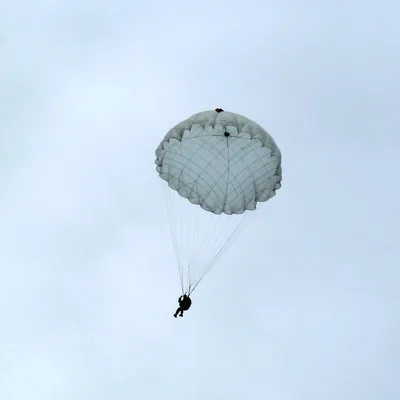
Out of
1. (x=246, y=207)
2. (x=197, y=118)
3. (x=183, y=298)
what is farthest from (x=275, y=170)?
(x=183, y=298)

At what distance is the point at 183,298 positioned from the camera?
29141 millimetres

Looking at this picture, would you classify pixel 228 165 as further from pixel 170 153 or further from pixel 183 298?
pixel 183 298

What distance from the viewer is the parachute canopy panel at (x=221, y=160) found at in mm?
29984

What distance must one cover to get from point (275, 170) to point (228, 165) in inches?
96.2

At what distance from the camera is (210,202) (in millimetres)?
31250

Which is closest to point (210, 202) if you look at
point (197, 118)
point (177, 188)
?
point (177, 188)

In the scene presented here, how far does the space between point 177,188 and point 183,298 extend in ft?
18.4

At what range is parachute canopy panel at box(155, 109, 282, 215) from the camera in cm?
2998

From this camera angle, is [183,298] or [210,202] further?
[210,202]

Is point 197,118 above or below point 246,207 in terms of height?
above

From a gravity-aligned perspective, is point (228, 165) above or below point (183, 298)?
above

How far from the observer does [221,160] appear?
30.3m

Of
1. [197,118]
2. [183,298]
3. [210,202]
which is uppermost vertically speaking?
[197,118]

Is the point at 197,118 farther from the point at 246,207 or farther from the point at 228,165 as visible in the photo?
the point at 246,207
